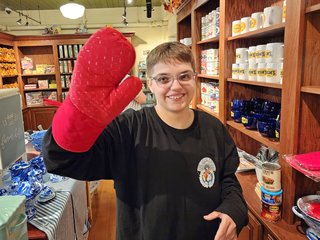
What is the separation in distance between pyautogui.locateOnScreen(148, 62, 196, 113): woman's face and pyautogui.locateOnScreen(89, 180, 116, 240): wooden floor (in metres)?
2.09

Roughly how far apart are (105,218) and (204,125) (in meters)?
2.36

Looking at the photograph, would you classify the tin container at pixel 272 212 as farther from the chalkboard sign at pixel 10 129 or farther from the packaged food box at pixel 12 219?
the chalkboard sign at pixel 10 129

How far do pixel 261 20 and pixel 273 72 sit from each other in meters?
0.38

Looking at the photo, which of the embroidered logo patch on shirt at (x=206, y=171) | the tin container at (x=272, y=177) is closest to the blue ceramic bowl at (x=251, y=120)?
the tin container at (x=272, y=177)

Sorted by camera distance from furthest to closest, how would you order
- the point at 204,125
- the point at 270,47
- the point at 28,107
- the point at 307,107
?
the point at 28,107 < the point at 270,47 < the point at 307,107 < the point at 204,125

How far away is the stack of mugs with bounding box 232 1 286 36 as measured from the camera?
1.49 meters

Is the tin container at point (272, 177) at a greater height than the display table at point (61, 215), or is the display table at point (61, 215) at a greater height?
the tin container at point (272, 177)

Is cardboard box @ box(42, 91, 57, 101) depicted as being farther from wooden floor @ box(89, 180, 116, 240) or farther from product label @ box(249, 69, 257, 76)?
product label @ box(249, 69, 257, 76)

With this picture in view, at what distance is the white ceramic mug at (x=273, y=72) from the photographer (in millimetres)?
1461

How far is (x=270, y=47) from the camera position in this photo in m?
1.49

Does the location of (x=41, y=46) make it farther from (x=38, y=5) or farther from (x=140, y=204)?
(x=140, y=204)

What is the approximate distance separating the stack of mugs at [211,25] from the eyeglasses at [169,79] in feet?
4.72

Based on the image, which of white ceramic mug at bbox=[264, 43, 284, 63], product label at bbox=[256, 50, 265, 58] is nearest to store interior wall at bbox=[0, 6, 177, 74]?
product label at bbox=[256, 50, 265, 58]

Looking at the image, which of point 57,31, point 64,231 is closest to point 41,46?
point 57,31
